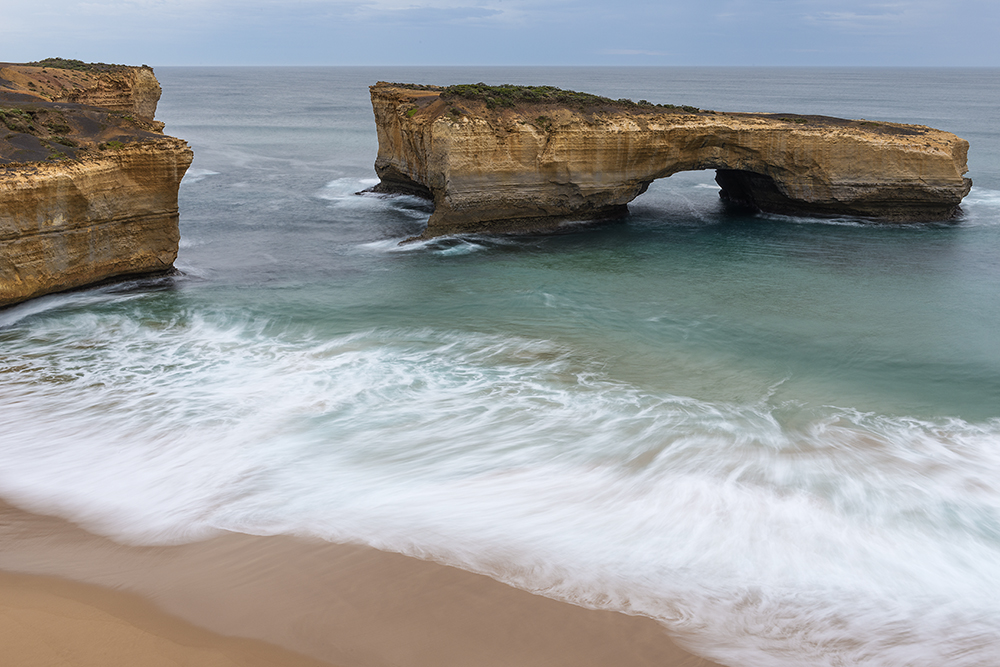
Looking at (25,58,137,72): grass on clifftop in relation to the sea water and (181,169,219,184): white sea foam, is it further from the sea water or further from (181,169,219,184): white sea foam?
the sea water

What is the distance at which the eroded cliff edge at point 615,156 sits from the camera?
2142 centimetres

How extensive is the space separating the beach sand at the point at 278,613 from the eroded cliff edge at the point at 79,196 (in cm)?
836

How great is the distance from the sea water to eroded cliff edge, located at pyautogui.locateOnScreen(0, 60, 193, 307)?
2.18ft

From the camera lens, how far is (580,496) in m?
9.08

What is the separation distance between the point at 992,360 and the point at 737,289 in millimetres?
5595

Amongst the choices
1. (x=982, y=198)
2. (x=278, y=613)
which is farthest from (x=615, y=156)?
(x=278, y=613)

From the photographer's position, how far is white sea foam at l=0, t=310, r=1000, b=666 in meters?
7.32

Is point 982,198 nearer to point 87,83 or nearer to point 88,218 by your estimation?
point 88,218

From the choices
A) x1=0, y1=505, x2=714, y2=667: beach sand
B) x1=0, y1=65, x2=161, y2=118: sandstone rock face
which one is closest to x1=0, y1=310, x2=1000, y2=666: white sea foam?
x1=0, y1=505, x2=714, y2=667: beach sand

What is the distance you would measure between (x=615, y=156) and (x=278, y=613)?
18.5 m

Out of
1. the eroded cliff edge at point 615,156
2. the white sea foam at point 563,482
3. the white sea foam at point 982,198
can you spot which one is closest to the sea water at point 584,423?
the white sea foam at point 563,482

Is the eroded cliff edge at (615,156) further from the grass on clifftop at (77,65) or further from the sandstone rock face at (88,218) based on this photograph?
the grass on clifftop at (77,65)

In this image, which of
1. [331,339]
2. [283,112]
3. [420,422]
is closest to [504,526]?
[420,422]

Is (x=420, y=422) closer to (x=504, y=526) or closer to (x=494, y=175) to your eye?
(x=504, y=526)
